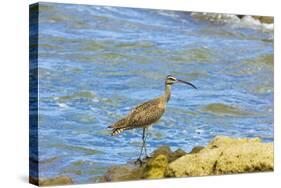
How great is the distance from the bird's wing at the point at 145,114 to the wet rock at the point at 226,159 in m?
0.71

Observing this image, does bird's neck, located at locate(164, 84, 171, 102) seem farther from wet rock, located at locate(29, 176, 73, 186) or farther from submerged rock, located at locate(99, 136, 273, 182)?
wet rock, located at locate(29, 176, 73, 186)

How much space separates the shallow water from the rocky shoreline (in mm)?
105

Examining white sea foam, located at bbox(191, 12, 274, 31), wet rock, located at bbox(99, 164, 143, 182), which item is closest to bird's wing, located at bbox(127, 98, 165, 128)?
wet rock, located at bbox(99, 164, 143, 182)

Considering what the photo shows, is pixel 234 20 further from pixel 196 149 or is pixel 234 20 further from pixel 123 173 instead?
pixel 123 173

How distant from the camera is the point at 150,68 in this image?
1042 centimetres

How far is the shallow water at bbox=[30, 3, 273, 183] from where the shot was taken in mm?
9688

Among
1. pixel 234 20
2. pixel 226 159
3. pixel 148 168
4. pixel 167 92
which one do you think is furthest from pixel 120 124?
pixel 234 20

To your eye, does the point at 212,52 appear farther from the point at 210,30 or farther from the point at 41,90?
the point at 41,90

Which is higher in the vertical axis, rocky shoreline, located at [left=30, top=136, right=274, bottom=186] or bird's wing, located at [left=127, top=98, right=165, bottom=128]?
bird's wing, located at [left=127, top=98, right=165, bottom=128]

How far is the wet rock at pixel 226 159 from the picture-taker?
34.6 ft

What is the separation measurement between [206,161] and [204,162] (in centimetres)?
4

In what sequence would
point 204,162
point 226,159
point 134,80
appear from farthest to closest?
point 226,159
point 204,162
point 134,80

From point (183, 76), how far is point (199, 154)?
1.16 m

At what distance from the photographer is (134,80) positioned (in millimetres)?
10297
